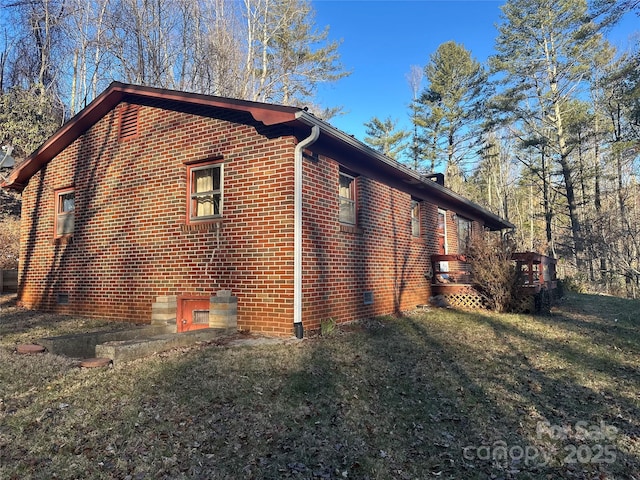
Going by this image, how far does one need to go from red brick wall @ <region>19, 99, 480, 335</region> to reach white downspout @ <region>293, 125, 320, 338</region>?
0.09 m

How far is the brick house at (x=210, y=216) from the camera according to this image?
674 centimetres

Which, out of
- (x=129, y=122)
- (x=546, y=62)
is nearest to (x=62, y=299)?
(x=129, y=122)

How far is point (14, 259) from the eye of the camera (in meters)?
15.2

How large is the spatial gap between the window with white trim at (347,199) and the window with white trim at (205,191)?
2.34 metres

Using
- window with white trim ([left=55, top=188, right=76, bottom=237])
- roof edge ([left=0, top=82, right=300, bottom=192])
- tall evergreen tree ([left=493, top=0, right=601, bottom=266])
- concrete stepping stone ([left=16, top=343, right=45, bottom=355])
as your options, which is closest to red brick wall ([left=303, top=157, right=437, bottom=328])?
roof edge ([left=0, top=82, right=300, bottom=192])

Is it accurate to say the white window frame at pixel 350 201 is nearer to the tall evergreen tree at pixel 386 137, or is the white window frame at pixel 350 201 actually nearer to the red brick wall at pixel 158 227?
the red brick wall at pixel 158 227

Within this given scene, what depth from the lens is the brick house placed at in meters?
6.74

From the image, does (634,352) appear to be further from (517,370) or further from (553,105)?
(553,105)

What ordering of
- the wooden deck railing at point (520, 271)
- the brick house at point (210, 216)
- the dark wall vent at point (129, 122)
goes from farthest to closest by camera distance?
the wooden deck railing at point (520, 271) < the dark wall vent at point (129, 122) < the brick house at point (210, 216)

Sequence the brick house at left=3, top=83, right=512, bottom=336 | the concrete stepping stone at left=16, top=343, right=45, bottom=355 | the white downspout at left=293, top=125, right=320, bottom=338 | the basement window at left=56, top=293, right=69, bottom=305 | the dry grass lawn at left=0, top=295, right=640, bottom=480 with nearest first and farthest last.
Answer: the dry grass lawn at left=0, top=295, right=640, bottom=480 < the concrete stepping stone at left=16, top=343, right=45, bottom=355 < the white downspout at left=293, top=125, right=320, bottom=338 < the brick house at left=3, top=83, right=512, bottom=336 < the basement window at left=56, top=293, right=69, bottom=305

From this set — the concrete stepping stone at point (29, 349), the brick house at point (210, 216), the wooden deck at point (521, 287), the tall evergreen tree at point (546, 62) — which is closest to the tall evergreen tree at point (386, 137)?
the tall evergreen tree at point (546, 62)

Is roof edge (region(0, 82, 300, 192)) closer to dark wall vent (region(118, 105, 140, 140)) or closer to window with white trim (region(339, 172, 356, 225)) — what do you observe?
dark wall vent (region(118, 105, 140, 140))

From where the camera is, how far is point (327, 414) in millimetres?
3734

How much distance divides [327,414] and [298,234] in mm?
3287
